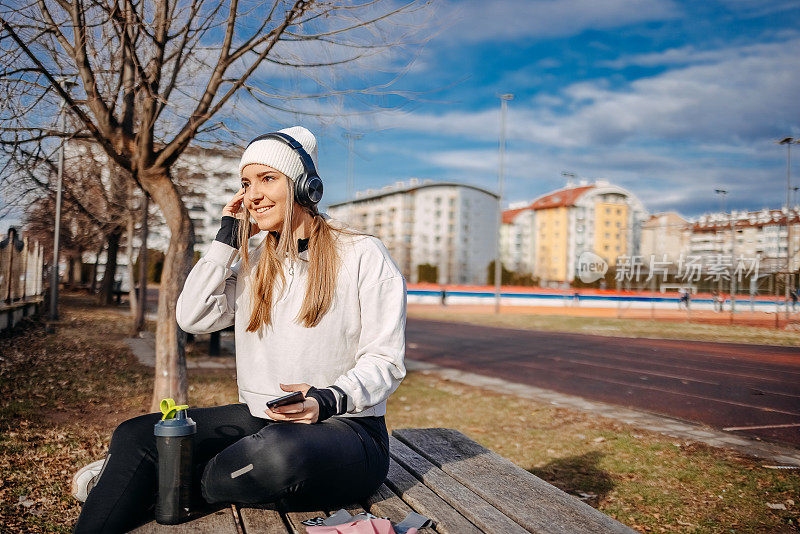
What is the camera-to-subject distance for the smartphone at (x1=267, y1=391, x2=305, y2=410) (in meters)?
1.98

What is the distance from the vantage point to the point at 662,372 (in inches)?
473

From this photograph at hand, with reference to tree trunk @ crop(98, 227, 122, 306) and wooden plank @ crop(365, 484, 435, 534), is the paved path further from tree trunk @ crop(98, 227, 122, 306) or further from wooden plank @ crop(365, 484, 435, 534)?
tree trunk @ crop(98, 227, 122, 306)

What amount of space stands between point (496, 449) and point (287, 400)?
14.2 ft

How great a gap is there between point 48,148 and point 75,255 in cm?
2815

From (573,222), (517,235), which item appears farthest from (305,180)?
(517,235)

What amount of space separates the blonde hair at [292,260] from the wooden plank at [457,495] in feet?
2.51

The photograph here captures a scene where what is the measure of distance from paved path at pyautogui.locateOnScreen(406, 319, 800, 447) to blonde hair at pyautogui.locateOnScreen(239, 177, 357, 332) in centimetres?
606

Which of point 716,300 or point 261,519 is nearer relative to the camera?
point 261,519

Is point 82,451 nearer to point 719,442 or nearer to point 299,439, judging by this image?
point 299,439

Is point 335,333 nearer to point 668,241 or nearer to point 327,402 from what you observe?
point 327,402

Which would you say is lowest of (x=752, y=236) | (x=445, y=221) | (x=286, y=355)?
(x=286, y=355)

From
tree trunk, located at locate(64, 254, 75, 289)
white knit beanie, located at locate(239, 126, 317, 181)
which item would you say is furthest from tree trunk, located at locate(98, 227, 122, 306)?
white knit beanie, located at locate(239, 126, 317, 181)

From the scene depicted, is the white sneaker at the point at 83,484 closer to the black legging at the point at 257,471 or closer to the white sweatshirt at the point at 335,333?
the black legging at the point at 257,471

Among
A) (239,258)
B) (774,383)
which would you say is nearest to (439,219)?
(774,383)
